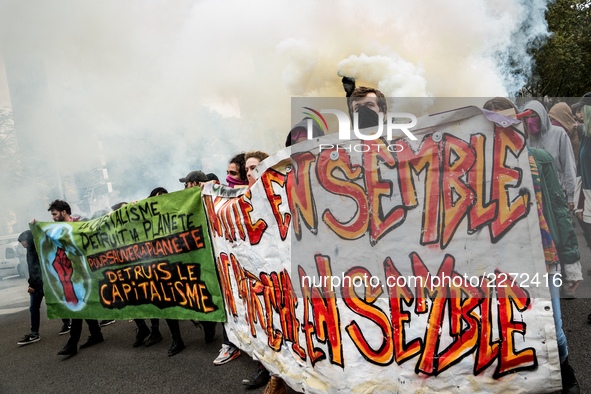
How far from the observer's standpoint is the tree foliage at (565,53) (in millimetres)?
16422

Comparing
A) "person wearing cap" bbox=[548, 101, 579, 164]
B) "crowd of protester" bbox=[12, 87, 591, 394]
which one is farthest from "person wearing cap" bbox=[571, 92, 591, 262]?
"person wearing cap" bbox=[548, 101, 579, 164]

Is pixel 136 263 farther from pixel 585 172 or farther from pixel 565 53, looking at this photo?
pixel 565 53

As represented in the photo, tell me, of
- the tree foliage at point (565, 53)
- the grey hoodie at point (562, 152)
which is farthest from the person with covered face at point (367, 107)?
the tree foliage at point (565, 53)

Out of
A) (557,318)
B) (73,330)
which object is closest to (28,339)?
(73,330)

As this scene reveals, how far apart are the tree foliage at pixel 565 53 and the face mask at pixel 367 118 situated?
16.6m

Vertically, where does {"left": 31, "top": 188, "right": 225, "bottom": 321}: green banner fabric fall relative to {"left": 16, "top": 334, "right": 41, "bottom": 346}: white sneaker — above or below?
above

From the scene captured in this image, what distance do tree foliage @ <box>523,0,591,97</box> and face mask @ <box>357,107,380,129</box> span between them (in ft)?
54.4

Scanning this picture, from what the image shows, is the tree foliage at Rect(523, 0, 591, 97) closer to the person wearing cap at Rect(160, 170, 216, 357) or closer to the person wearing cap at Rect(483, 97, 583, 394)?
the person wearing cap at Rect(160, 170, 216, 357)

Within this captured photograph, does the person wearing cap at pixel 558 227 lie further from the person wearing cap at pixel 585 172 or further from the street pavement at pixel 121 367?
the person wearing cap at pixel 585 172

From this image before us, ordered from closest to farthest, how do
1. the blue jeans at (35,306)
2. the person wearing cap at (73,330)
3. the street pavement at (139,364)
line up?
the street pavement at (139,364) < the person wearing cap at (73,330) < the blue jeans at (35,306)

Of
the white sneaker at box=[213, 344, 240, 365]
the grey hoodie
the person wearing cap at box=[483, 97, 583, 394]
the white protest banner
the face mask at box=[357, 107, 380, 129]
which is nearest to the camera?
the white protest banner

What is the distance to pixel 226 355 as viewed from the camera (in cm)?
397

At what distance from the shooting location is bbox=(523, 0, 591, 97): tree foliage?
1642 cm

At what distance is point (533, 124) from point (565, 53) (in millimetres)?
15642
